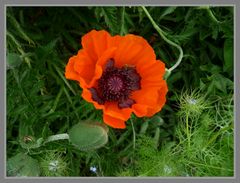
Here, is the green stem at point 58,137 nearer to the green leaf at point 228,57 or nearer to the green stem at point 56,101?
the green stem at point 56,101

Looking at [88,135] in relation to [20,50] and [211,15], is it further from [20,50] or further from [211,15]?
[211,15]

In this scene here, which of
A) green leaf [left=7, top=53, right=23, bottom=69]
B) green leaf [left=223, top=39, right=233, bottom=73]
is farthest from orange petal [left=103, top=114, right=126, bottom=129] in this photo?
green leaf [left=223, top=39, right=233, bottom=73]

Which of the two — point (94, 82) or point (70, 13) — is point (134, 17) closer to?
point (70, 13)

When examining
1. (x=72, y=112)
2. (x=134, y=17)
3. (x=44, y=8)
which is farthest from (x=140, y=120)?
(x=44, y=8)

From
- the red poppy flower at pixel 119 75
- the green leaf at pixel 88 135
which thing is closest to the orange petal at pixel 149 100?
the red poppy flower at pixel 119 75

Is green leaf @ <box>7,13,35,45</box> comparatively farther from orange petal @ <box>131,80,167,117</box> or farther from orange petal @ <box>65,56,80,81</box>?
orange petal @ <box>131,80,167,117</box>
